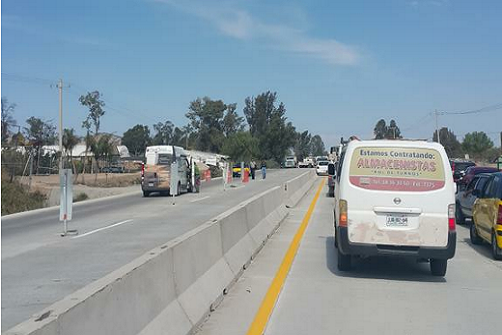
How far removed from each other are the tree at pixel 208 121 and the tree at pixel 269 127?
535 cm

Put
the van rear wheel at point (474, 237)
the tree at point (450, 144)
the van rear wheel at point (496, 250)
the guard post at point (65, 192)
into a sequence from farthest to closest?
the tree at point (450, 144)
the guard post at point (65, 192)
the van rear wheel at point (474, 237)
the van rear wheel at point (496, 250)

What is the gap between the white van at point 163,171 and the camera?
33031 millimetres

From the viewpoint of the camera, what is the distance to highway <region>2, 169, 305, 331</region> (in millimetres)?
9008

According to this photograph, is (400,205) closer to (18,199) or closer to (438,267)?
(438,267)

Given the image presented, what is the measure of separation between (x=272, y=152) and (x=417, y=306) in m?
128

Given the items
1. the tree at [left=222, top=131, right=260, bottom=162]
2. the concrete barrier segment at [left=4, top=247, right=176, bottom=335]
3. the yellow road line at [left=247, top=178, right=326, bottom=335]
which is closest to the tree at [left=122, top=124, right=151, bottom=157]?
the tree at [left=222, top=131, right=260, bottom=162]

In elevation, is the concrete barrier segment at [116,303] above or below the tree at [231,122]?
below

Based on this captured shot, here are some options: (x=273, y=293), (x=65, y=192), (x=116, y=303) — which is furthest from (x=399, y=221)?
(x=65, y=192)

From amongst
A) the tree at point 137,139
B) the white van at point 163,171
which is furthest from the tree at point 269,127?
the white van at point 163,171

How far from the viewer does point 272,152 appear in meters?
136

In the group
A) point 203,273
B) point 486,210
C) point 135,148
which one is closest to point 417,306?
point 203,273

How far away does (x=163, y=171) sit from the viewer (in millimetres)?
33156

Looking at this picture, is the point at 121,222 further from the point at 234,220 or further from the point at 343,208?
the point at 343,208

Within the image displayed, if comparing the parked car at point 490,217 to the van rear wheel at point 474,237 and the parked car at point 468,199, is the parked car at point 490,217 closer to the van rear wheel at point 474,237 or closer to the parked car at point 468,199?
the van rear wheel at point 474,237
